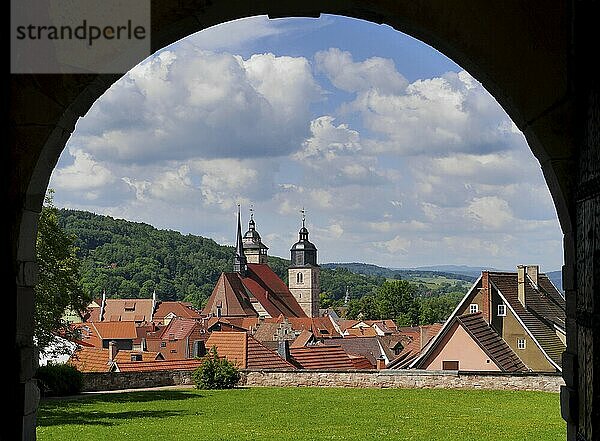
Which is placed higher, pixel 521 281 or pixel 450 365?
pixel 521 281

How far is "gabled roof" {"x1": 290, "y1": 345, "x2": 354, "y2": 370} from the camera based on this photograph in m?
25.4

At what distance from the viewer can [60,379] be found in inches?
747

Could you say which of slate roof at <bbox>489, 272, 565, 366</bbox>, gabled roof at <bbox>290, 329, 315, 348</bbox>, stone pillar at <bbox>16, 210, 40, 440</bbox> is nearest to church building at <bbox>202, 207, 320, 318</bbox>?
gabled roof at <bbox>290, 329, 315, 348</bbox>

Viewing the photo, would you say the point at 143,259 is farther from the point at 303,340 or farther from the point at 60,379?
the point at 60,379

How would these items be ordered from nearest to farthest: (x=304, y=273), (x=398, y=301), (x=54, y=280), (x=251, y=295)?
1. (x=54, y=280)
2. (x=251, y=295)
3. (x=398, y=301)
4. (x=304, y=273)

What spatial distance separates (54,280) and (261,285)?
55.6 m

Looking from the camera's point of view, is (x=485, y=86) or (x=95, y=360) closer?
(x=485, y=86)

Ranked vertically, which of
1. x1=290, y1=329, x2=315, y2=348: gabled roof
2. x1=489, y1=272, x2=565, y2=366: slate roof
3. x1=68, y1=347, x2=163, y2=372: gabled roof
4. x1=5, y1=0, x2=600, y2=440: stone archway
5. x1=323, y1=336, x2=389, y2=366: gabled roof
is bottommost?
x1=323, y1=336, x2=389, y2=366: gabled roof

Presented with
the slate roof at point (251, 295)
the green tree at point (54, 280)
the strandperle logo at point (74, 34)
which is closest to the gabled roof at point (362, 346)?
the green tree at point (54, 280)

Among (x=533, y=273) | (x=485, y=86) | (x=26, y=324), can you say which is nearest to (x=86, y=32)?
(x=26, y=324)

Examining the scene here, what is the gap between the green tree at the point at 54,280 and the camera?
16.4 metres

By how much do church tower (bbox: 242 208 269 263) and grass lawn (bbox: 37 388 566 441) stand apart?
62.0m

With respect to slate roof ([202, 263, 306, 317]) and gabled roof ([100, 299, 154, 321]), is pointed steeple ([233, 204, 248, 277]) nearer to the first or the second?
slate roof ([202, 263, 306, 317])

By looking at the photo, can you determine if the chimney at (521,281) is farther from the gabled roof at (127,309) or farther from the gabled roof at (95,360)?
the gabled roof at (127,309)
